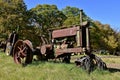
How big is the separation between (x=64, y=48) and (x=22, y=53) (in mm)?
2185

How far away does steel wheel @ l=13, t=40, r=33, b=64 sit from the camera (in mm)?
14031

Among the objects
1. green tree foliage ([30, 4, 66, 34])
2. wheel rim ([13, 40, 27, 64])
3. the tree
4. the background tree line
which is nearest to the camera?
wheel rim ([13, 40, 27, 64])

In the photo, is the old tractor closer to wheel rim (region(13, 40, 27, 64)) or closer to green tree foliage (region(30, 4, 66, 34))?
wheel rim (region(13, 40, 27, 64))

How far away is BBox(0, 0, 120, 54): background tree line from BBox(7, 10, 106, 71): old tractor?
70.5 ft

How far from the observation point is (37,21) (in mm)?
61562

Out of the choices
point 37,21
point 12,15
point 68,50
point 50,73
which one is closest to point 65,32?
point 68,50

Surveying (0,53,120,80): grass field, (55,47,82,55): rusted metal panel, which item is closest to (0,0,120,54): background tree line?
(55,47,82,55): rusted metal panel

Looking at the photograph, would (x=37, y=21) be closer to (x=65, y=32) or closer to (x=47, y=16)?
(x=47, y=16)

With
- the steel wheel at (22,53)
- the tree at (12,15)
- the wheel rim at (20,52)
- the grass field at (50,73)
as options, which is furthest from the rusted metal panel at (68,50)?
the tree at (12,15)

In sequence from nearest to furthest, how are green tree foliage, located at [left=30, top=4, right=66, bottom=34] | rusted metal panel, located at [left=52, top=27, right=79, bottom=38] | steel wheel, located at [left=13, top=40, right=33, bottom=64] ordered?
rusted metal panel, located at [left=52, top=27, right=79, bottom=38] → steel wheel, located at [left=13, top=40, right=33, bottom=64] → green tree foliage, located at [left=30, top=4, right=66, bottom=34]

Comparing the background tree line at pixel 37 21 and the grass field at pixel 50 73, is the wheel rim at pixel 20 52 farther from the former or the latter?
the background tree line at pixel 37 21

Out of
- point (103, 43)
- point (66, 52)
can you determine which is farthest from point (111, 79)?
point (103, 43)

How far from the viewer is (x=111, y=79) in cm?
1107

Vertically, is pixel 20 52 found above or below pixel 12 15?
below
